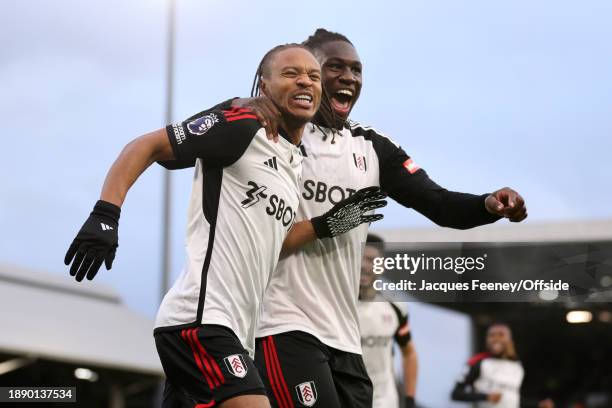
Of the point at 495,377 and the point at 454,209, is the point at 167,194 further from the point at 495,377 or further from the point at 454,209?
the point at 454,209

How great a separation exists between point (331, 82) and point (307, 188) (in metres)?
0.56

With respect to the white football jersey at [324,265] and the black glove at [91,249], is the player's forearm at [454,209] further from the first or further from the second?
the black glove at [91,249]

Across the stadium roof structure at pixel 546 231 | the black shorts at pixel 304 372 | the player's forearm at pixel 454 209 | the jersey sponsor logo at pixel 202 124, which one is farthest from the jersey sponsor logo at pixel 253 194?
the stadium roof structure at pixel 546 231

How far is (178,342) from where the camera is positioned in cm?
461

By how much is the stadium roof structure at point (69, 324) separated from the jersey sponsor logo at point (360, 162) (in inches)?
626

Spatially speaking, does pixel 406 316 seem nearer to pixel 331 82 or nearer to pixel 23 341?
pixel 331 82

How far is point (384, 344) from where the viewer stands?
994cm

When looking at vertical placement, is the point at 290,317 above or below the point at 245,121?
below

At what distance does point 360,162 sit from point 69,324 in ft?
61.2

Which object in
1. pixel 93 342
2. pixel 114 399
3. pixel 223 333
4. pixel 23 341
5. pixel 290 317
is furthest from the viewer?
pixel 114 399

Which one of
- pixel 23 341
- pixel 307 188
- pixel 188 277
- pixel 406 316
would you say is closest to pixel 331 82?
pixel 307 188

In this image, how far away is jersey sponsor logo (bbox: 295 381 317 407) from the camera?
520cm

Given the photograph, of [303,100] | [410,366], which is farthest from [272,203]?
[410,366]

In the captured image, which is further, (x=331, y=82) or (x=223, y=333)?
(x=331, y=82)
